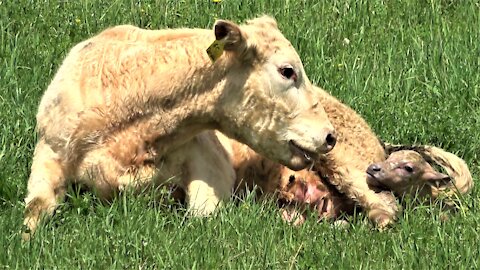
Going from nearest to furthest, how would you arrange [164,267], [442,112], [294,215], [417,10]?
[164,267], [294,215], [442,112], [417,10]

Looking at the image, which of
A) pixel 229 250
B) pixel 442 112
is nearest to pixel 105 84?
pixel 229 250

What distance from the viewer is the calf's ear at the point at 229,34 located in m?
8.05

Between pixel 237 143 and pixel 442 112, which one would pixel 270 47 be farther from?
pixel 442 112

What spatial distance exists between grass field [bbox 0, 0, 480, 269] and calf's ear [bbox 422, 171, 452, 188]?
0.24 meters

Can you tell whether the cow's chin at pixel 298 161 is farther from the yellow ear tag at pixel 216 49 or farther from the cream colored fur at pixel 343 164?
the yellow ear tag at pixel 216 49

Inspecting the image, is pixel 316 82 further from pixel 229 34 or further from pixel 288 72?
pixel 229 34

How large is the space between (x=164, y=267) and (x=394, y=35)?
204 inches

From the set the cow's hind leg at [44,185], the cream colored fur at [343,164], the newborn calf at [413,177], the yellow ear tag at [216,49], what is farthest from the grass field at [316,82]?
the yellow ear tag at [216,49]

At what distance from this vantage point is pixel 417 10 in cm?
1244

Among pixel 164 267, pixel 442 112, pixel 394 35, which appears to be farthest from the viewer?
pixel 394 35

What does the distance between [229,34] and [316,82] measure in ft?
8.35

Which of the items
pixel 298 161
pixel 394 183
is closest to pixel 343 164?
pixel 394 183

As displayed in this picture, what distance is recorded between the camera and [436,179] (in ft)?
30.0

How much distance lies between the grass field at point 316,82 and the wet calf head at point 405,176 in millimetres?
336
